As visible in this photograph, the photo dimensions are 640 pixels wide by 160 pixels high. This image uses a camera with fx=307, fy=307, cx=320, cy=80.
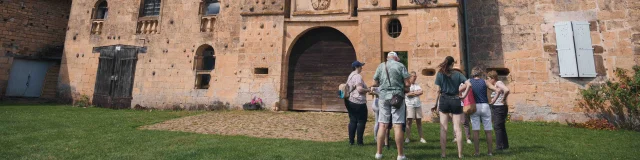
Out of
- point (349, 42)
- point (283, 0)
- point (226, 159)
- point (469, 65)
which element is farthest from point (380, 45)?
point (226, 159)

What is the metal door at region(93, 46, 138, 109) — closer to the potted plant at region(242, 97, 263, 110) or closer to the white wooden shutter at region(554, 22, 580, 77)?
the potted plant at region(242, 97, 263, 110)

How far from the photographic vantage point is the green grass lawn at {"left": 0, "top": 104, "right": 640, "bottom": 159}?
464 cm

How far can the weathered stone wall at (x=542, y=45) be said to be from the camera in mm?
8969

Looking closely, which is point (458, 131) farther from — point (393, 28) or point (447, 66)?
point (393, 28)

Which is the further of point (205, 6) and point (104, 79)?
point (104, 79)

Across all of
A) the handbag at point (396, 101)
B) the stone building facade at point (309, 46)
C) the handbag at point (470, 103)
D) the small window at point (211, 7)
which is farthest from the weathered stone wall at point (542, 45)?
the small window at point (211, 7)

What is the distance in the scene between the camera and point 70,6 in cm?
1599

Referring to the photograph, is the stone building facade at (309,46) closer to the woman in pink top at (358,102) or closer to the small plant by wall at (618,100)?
the small plant by wall at (618,100)

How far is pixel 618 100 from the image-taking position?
8602 mm

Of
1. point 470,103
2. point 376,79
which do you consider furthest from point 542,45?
point 376,79

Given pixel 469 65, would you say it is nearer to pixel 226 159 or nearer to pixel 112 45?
pixel 226 159

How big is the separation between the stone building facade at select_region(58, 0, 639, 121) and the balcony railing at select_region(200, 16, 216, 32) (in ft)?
0.13

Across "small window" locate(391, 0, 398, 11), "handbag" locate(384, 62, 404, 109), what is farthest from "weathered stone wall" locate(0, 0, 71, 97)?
"handbag" locate(384, 62, 404, 109)

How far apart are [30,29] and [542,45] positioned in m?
21.3
